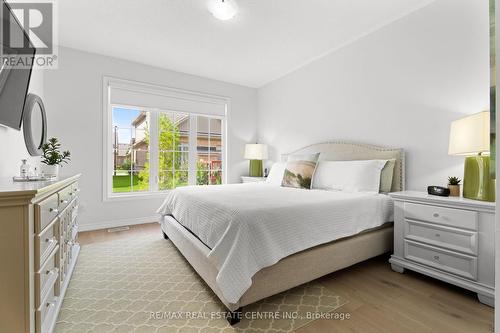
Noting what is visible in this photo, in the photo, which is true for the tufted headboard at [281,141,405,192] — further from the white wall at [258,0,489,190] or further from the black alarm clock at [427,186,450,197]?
the black alarm clock at [427,186,450,197]

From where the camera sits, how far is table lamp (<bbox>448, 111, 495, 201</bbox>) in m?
1.75

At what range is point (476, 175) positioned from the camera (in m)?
1.83

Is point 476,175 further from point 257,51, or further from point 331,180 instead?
point 257,51

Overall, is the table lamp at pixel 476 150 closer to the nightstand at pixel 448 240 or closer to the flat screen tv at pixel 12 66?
the nightstand at pixel 448 240

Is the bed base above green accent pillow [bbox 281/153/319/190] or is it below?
below

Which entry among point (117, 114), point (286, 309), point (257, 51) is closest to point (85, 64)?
point (117, 114)

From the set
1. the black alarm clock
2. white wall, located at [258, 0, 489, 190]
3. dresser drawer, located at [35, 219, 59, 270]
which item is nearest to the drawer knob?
dresser drawer, located at [35, 219, 59, 270]

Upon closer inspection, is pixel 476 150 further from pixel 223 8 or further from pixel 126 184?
pixel 126 184

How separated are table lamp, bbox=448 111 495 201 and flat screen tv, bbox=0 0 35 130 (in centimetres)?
332

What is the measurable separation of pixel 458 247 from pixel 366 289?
750mm

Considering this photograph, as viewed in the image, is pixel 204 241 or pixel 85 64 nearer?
pixel 204 241

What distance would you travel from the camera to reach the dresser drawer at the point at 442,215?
1.72 m

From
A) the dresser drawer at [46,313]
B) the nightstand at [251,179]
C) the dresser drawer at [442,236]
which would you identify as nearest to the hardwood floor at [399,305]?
the dresser drawer at [442,236]

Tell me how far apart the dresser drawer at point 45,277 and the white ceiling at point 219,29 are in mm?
2431
